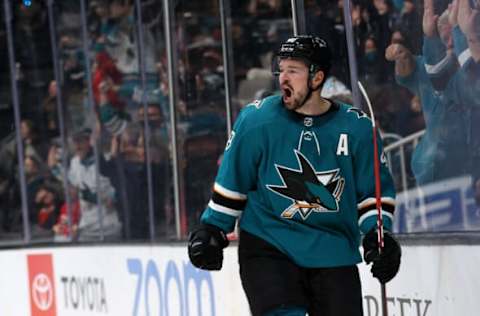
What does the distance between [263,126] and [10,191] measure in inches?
Result: 225

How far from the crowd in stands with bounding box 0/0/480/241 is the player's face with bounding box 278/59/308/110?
105 cm

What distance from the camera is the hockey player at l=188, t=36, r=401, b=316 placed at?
201 inches

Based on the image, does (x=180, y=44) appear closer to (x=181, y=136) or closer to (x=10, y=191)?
(x=181, y=136)

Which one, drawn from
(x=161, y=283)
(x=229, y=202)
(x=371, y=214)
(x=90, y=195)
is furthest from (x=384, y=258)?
(x=90, y=195)

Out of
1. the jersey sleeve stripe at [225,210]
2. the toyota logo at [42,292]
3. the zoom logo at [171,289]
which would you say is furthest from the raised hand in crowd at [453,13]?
the toyota logo at [42,292]

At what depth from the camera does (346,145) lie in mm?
5109

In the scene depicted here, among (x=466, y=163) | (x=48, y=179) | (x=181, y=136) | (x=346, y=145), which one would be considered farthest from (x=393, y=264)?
(x=48, y=179)

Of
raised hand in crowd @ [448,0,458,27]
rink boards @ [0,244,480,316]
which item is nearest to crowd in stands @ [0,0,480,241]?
raised hand in crowd @ [448,0,458,27]

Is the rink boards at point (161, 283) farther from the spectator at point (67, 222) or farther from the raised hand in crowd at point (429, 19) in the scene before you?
the raised hand in crowd at point (429, 19)

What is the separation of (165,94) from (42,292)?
2.50 m

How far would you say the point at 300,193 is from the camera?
511 centimetres

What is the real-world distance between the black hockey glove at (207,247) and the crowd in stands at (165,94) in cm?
127

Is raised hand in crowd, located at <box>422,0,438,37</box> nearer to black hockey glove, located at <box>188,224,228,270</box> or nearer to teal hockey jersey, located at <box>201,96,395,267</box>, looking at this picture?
teal hockey jersey, located at <box>201,96,395,267</box>

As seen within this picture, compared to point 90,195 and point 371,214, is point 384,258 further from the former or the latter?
point 90,195
